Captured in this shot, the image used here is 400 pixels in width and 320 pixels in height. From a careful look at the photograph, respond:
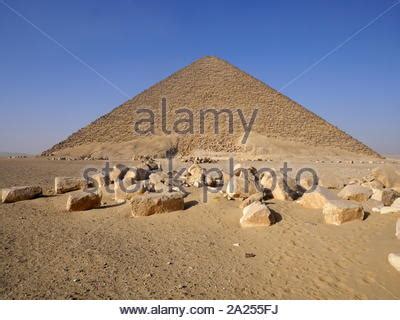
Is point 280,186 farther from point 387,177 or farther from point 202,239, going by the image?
point 387,177

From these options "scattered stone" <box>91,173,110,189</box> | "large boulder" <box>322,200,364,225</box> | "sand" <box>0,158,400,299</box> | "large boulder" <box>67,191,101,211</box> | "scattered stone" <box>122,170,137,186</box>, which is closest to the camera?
"sand" <box>0,158,400,299</box>

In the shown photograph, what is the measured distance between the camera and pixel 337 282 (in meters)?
3.61

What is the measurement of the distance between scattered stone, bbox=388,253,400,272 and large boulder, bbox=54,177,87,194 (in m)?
6.41

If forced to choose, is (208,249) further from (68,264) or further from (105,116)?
(105,116)

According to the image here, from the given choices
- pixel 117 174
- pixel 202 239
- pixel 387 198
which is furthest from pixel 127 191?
pixel 387 198

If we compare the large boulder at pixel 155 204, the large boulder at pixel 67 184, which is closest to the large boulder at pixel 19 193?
the large boulder at pixel 67 184

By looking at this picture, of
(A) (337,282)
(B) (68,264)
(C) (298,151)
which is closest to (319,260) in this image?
(A) (337,282)

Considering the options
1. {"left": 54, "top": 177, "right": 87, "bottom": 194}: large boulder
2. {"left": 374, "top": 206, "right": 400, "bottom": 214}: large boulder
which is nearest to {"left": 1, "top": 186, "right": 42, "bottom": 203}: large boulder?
{"left": 54, "top": 177, "right": 87, "bottom": 194}: large boulder

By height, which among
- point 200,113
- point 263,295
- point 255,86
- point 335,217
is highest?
point 255,86

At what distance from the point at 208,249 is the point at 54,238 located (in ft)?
7.02

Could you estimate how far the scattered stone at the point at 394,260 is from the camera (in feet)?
12.3

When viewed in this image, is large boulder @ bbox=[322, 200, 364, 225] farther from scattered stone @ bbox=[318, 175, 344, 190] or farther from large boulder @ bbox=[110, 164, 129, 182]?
large boulder @ bbox=[110, 164, 129, 182]

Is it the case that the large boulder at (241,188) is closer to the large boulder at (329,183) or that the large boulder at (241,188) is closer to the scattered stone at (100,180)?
the large boulder at (329,183)

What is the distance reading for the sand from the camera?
349 cm
